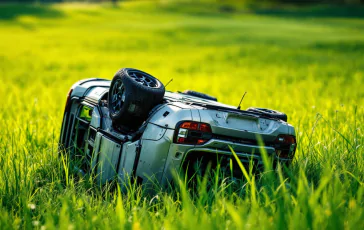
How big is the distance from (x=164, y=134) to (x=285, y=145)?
110 cm

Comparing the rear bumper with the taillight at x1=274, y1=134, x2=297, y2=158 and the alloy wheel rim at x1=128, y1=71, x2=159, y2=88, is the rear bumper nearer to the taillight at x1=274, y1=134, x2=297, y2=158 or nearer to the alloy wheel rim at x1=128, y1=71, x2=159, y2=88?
the taillight at x1=274, y1=134, x2=297, y2=158

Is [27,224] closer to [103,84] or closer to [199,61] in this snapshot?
[103,84]

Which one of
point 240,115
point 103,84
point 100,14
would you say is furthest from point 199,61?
point 100,14

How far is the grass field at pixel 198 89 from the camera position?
321cm

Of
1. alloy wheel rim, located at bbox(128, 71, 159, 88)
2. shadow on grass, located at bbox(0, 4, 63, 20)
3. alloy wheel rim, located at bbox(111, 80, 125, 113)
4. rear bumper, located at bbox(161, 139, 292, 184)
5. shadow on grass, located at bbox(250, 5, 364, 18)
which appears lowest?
shadow on grass, located at bbox(0, 4, 63, 20)

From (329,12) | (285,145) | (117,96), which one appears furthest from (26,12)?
(285,145)

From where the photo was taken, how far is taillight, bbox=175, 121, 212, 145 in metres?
4.12

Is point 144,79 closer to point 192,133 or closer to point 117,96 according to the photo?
point 117,96

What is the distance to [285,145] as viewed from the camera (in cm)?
457

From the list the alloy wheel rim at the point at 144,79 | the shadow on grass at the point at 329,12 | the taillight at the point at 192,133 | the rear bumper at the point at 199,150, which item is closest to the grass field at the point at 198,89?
the rear bumper at the point at 199,150

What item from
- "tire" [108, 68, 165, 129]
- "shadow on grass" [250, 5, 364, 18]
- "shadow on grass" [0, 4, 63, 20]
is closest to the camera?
"tire" [108, 68, 165, 129]

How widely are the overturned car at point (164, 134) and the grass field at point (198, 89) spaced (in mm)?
223

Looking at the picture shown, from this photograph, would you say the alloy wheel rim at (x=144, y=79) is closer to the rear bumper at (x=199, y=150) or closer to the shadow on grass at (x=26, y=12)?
the rear bumper at (x=199, y=150)

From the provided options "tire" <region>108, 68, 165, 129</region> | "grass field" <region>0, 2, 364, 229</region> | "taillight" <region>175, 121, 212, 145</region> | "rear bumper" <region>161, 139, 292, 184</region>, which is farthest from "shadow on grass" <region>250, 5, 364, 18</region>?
"taillight" <region>175, 121, 212, 145</region>
